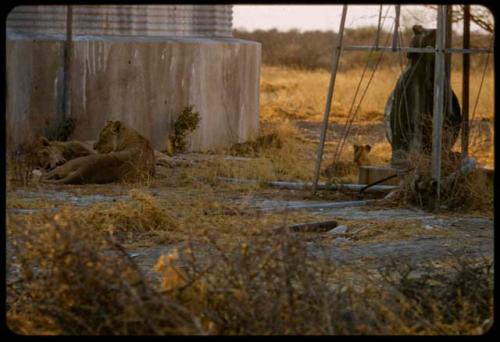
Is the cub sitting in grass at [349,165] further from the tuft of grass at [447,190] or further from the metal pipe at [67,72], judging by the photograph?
the metal pipe at [67,72]

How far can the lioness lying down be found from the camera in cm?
1265

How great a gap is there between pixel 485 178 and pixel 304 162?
3.81 meters

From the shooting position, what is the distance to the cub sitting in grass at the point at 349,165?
13581 millimetres

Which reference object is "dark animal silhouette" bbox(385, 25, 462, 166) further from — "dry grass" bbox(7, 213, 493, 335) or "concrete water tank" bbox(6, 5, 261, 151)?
"dry grass" bbox(7, 213, 493, 335)

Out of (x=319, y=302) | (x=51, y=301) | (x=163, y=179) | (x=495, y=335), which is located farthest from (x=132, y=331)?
(x=163, y=179)

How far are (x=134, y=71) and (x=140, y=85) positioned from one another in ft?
0.76

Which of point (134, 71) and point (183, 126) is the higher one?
point (134, 71)

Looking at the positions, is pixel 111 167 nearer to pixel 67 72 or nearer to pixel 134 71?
pixel 67 72

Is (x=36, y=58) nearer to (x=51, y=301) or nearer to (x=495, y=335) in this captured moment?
(x=51, y=301)

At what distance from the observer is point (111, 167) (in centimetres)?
1273

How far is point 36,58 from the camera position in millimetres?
15023

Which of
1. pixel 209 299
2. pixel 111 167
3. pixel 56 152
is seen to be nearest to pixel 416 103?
pixel 111 167

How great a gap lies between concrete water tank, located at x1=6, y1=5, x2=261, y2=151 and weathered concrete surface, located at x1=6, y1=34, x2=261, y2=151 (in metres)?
0.01

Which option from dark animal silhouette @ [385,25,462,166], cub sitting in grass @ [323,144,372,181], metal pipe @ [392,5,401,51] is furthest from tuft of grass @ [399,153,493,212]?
cub sitting in grass @ [323,144,372,181]
